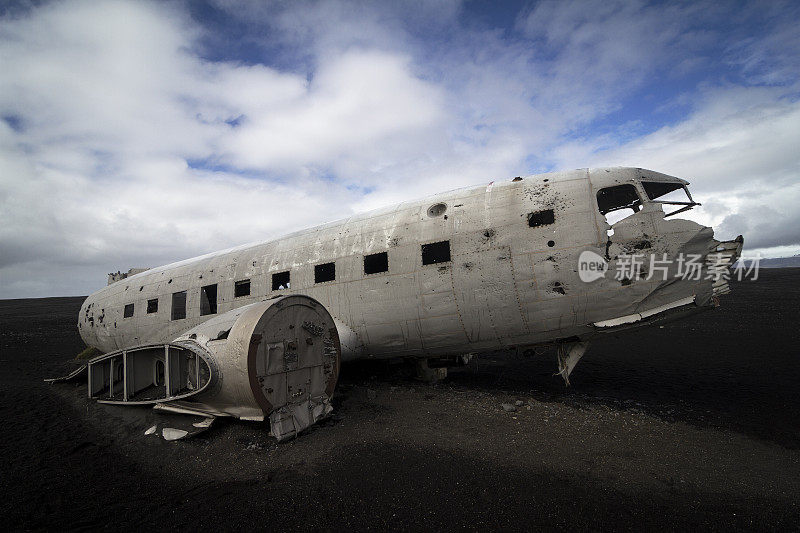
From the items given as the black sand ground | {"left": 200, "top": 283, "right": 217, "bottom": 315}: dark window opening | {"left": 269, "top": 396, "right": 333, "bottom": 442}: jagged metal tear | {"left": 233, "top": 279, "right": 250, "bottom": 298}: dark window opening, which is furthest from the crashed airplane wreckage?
{"left": 200, "top": 283, "right": 217, "bottom": 315}: dark window opening

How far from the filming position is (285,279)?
10.2 meters

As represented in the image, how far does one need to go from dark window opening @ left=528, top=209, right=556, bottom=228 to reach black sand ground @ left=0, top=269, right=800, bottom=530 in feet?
14.6

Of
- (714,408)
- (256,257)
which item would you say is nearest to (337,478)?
(256,257)

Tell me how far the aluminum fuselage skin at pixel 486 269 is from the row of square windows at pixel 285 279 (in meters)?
0.15

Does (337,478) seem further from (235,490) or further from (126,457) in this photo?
(126,457)

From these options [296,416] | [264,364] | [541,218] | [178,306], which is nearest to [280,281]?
[264,364]

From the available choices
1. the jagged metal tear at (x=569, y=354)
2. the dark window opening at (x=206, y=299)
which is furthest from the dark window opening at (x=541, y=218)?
the dark window opening at (x=206, y=299)

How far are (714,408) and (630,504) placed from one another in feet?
19.6

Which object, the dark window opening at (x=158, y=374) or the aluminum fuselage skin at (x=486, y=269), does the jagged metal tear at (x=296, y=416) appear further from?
the dark window opening at (x=158, y=374)

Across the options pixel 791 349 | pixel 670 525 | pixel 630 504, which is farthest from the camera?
pixel 791 349

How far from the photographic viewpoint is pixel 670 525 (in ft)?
13.9

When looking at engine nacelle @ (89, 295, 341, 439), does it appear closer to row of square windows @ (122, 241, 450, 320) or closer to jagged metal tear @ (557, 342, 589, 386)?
row of square windows @ (122, 241, 450, 320)

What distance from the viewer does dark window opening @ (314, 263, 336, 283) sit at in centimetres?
945

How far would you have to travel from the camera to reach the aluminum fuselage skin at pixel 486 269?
7.04 metres
